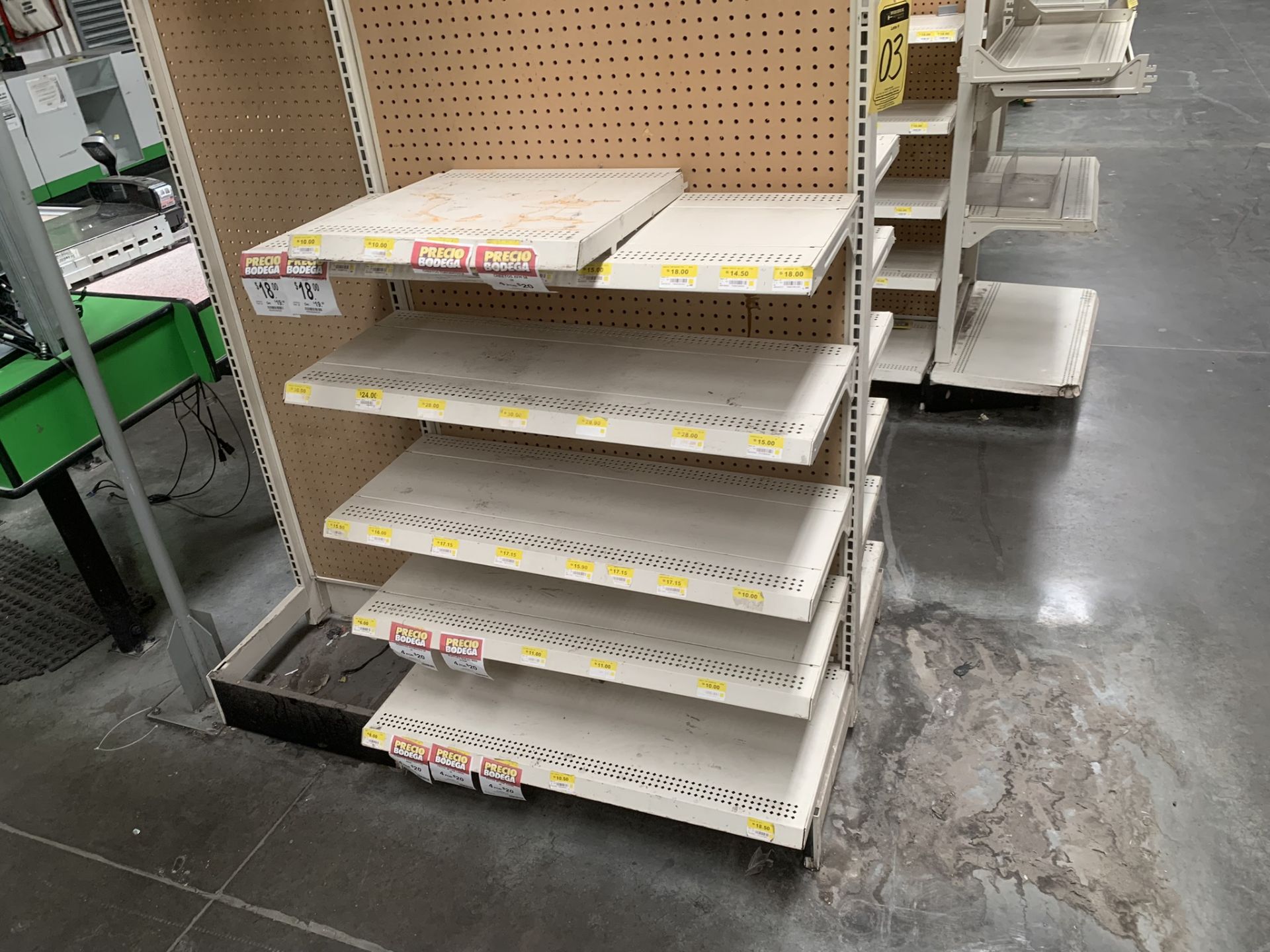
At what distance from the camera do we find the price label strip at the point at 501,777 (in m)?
2.36

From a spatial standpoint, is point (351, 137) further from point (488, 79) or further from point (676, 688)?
point (676, 688)

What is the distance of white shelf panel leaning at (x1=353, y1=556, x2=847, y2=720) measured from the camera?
2.12 m

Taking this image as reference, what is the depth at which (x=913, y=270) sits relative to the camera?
164 inches

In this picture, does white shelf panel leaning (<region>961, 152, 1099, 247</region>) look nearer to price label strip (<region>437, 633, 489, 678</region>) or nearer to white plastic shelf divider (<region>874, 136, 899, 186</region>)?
white plastic shelf divider (<region>874, 136, 899, 186</region>)

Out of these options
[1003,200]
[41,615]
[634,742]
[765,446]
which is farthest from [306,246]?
[1003,200]

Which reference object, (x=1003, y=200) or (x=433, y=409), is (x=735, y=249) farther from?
(x=1003, y=200)

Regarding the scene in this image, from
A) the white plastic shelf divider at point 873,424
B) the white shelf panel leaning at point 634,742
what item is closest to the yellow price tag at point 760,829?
the white shelf panel leaning at point 634,742

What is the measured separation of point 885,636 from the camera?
3051 mm

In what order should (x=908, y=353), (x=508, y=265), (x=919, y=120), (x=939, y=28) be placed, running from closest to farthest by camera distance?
(x=508, y=265), (x=939, y=28), (x=919, y=120), (x=908, y=353)

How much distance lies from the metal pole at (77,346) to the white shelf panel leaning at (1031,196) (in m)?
3.33

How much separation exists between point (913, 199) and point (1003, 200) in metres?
Answer: 0.50

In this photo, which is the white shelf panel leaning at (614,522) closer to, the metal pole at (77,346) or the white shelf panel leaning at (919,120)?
the metal pole at (77,346)

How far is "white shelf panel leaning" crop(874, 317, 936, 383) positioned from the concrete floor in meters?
0.44

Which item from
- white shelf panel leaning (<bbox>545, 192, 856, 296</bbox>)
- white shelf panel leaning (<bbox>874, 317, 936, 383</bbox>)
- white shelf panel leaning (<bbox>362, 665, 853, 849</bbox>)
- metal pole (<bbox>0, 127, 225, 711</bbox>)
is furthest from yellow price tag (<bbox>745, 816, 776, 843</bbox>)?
white shelf panel leaning (<bbox>874, 317, 936, 383</bbox>)
